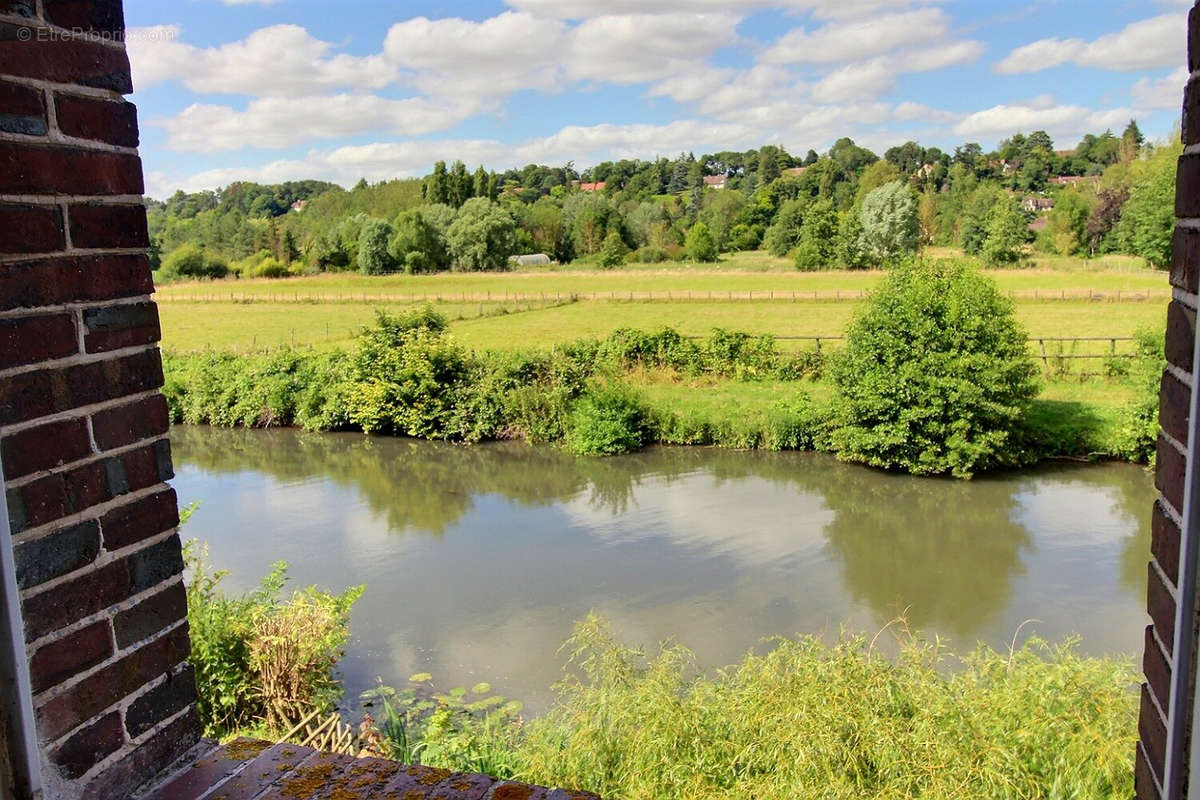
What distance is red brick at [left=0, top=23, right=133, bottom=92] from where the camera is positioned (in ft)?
4.39

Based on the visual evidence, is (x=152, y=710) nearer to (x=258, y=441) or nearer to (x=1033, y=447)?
(x=1033, y=447)

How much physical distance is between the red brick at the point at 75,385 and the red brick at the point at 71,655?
354 mm

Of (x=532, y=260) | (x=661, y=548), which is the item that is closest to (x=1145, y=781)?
(x=661, y=548)

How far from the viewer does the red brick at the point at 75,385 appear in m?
1.31

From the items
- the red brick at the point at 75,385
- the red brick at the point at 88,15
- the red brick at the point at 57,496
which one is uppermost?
the red brick at the point at 88,15

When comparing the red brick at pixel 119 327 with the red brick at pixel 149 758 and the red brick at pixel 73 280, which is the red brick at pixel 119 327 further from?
the red brick at pixel 149 758

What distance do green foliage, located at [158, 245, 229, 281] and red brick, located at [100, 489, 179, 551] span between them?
54.2 m

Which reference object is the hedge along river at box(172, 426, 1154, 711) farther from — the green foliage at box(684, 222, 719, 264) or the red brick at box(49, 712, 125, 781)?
the green foliage at box(684, 222, 719, 264)

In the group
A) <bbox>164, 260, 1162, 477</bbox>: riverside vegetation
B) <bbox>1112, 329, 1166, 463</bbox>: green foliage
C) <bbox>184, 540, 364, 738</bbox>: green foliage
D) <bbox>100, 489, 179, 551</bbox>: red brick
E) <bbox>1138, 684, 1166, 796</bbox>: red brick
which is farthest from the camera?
<bbox>164, 260, 1162, 477</bbox>: riverside vegetation

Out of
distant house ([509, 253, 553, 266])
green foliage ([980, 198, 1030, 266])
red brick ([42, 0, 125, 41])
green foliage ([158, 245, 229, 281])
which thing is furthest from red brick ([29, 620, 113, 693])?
green foliage ([158, 245, 229, 281])

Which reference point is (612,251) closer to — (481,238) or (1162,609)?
(481,238)

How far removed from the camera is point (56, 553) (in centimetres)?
137

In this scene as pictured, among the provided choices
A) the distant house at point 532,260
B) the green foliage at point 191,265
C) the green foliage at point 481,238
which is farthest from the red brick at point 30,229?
the green foliage at point 191,265

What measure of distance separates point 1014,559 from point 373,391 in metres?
13.7
